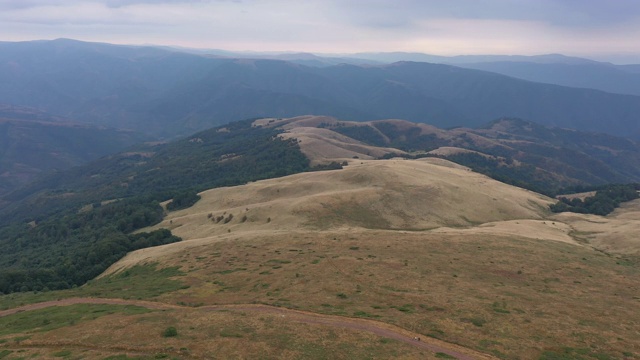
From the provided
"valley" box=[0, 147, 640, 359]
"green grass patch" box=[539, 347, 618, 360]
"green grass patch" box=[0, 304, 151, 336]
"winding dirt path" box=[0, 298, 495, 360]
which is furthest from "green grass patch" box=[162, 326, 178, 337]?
"green grass patch" box=[539, 347, 618, 360]

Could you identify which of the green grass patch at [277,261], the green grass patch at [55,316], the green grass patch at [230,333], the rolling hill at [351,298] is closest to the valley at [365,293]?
the green grass patch at [230,333]

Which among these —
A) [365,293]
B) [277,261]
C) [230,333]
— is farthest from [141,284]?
[365,293]

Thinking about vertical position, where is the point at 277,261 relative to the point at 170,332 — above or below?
below

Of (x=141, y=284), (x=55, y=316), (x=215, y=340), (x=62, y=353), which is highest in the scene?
(x=215, y=340)

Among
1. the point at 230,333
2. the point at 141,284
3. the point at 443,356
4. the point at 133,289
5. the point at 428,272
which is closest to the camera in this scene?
the point at 443,356

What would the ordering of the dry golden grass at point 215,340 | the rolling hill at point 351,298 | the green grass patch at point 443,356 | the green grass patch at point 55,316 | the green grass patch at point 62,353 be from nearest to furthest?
the dry golden grass at point 215,340 → the green grass patch at point 443,356 → the green grass patch at point 62,353 → the rolling hill at point 351,298 → the green grass patch at point 55,316

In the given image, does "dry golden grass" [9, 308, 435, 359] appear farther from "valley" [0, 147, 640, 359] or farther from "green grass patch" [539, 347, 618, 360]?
"green grass patch" [539, 347, 618, 360]

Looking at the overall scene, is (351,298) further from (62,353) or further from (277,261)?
(62,353)

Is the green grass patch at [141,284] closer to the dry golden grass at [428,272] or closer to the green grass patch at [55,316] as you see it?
the dry golden grass at [428,272]
